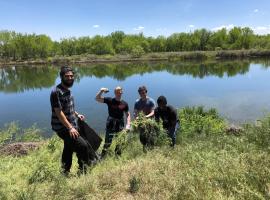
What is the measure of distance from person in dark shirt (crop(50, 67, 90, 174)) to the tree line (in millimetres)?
90586

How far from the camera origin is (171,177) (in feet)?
15.6

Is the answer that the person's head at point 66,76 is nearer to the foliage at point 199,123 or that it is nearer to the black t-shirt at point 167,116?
the black t-shirt at point 167,116

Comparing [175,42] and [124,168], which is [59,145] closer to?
[124,168]

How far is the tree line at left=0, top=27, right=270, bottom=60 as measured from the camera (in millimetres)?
100125

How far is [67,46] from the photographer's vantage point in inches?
4461

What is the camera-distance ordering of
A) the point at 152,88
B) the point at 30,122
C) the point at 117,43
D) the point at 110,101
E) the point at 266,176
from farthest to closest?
the point at 117,43, the point at 152,88, the point at 30,122, the point at 110,101, the point at 266,176

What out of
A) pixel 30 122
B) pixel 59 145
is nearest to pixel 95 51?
pixel 30 122

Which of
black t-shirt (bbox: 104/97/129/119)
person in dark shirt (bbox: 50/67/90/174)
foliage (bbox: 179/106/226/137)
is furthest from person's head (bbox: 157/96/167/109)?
foliage (bbox: 179/106/226/137)

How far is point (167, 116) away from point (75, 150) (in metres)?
2.74

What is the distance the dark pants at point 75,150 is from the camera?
5995mm

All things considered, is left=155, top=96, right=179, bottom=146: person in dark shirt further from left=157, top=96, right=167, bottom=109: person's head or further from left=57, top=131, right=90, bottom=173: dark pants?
left=57, top=131, right=90, bottom=173: dark pants

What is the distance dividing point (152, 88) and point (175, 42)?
8260cm

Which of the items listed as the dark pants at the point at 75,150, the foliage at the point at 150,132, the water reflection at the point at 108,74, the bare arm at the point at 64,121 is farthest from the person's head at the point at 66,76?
the water reflection at the point at 108,74

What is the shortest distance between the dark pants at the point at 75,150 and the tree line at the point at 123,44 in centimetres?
9059
